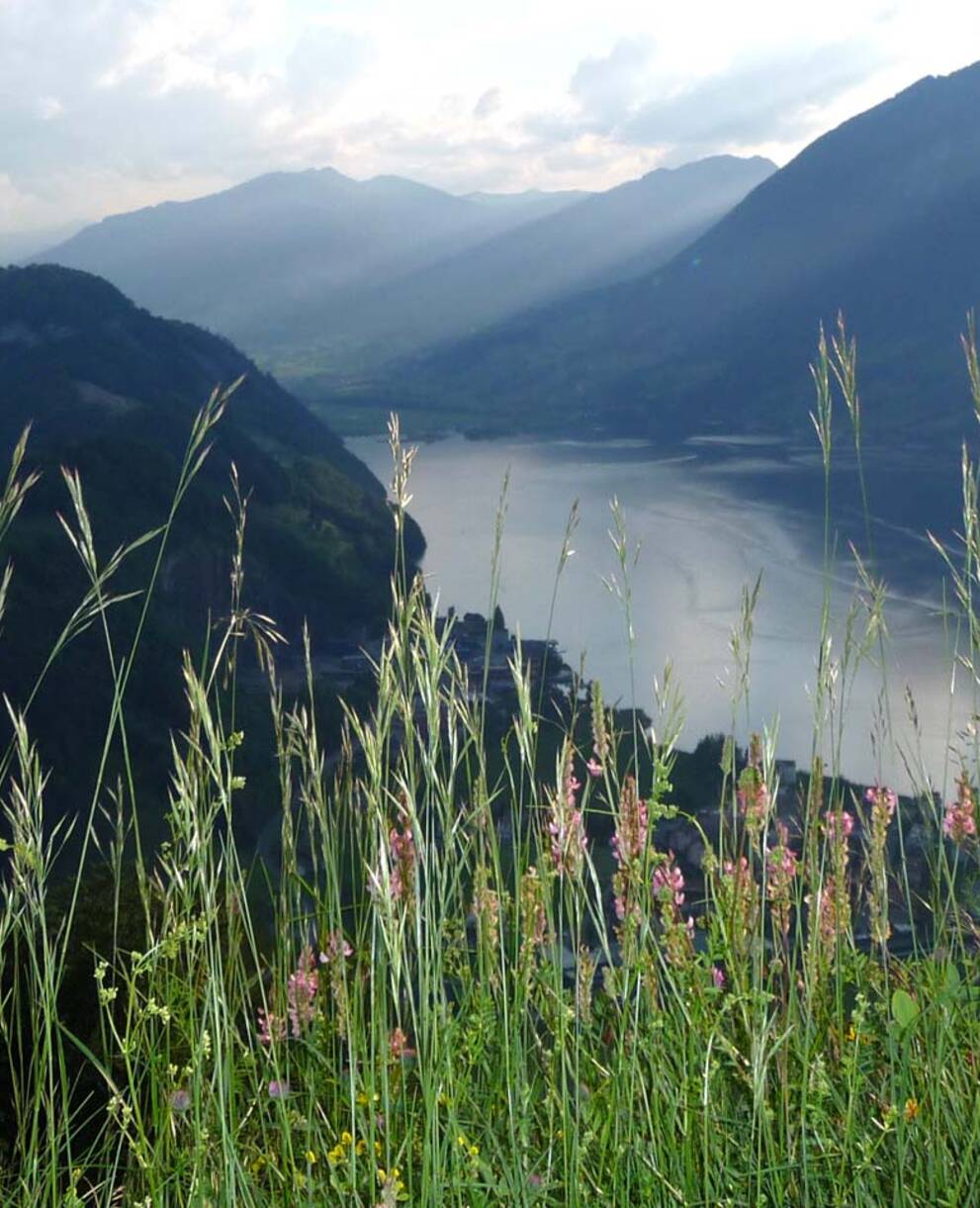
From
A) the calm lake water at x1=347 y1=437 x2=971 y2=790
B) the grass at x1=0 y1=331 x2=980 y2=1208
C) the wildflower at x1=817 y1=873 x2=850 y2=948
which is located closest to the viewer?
the grass at x1=0 y1=331 x2=980 y2=1208

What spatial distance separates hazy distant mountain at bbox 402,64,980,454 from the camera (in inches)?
4085

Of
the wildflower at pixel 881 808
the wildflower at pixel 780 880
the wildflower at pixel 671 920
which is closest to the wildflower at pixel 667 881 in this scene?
the wildflower at pixel 671 920

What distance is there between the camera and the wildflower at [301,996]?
1.56 m

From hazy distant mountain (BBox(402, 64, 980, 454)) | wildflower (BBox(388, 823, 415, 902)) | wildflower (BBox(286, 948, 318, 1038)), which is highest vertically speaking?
hazy distant mountain (BBox(402, 64, 980, 454))

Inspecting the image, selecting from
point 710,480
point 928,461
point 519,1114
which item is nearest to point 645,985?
point 519,1114

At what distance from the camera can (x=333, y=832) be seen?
4.91 feet

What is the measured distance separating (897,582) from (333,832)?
4162 cm

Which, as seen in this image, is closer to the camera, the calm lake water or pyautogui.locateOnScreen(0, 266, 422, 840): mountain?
the calm lake water

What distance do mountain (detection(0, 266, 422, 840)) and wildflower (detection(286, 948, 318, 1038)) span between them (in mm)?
13384

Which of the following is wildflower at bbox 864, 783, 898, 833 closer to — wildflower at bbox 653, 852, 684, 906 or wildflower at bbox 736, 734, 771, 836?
wildflower at bbox 736, 734, 771, 836

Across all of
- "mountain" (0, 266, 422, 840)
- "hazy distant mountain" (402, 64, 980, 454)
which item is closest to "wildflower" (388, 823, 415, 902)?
"mountain" (0, 266, 422, 840)

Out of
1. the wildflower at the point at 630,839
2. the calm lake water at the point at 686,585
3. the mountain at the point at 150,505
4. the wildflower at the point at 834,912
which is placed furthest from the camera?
the mountain at the point at 150,505

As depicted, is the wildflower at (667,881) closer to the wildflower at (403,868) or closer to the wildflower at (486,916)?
the wildflower at (486,916)

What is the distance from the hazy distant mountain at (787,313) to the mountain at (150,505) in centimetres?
2795
